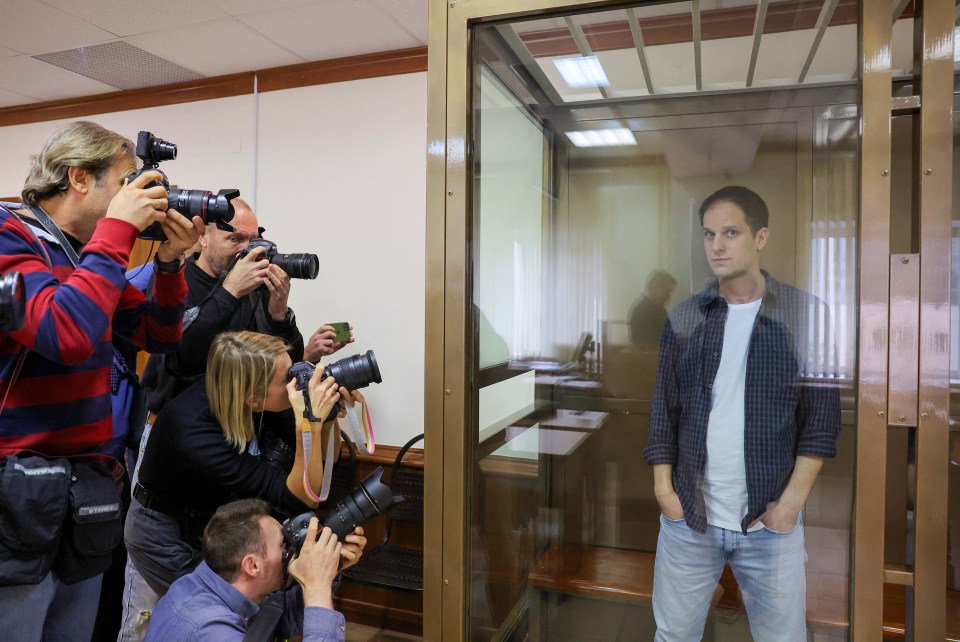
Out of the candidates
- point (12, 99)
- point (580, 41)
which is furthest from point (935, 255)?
point (12, 99)

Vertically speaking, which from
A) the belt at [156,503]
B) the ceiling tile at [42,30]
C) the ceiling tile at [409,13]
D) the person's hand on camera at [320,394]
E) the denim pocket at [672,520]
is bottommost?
the belt at [156,503]

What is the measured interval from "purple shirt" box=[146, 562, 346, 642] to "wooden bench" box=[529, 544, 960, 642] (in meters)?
0.47

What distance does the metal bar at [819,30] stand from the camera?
3.61 feet

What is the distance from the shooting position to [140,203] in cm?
129

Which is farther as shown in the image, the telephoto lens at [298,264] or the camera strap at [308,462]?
the telephoto lens at [298,264]

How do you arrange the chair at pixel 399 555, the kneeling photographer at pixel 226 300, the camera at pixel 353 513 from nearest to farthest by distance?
the camera at pixel 353 513 → the kneeling photographer at pixel 226 300 → the chair at pixel 399 555

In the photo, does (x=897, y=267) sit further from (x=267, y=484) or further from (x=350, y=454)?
(x=350, y=454)

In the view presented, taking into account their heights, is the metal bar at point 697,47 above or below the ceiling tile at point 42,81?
below

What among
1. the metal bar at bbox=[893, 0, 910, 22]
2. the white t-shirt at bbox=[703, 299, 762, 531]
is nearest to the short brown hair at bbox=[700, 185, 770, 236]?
the white t-shirt at bbox=[703, 299, 762, 531]

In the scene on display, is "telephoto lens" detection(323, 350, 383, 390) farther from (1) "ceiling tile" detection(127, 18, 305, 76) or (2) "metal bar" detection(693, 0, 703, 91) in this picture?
(1) "ceiling tile" detection(127, 18, 305, 76)

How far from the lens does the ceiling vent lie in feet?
9.54

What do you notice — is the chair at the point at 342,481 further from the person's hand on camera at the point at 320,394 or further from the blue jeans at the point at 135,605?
the person's hand on camera at the point at 320,394

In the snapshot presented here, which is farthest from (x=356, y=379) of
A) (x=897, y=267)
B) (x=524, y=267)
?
(x=897, y=267)


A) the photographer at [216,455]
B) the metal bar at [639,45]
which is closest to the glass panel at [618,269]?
the metal bar at [639,45]
